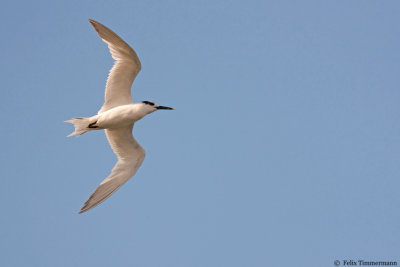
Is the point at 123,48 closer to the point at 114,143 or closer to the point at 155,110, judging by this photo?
the point at 155,110

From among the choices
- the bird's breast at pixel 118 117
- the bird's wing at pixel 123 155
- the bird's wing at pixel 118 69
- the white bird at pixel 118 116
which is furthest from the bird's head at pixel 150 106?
the bird's wing at pixel 123 155

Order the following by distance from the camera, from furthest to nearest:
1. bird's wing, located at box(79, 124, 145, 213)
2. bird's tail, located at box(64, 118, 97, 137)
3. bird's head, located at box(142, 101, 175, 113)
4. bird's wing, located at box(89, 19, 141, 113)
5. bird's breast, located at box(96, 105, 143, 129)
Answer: bird's wing, located at box(79, 124, 145, 213), bird's head, located at box(142, 101, 175, 113), bird's breast, located at box(96, 105, 143, 129), bird's tail, located at box(64, 118, 97, 137), bird's wing, located at box(89, 19, 141, 113)

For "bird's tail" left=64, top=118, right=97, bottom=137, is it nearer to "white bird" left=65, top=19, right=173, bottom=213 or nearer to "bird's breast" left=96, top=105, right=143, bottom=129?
"white bird" left=65, top=19, right=173, bottom=213

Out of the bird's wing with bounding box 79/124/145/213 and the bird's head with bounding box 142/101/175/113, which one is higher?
the bird's head with bounding box 142/101/175/113

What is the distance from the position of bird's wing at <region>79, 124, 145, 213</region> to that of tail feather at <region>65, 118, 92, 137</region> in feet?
3.91

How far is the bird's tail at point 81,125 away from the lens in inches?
496

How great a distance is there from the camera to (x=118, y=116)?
42.0 feet

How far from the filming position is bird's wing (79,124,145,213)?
1358 cm

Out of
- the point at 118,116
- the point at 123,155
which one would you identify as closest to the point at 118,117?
the point at 118,116

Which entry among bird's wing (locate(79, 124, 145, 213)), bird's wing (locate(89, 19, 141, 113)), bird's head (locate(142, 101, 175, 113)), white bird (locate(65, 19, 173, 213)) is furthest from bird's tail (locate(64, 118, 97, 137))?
bird's head (locate(142, 101, 175, 113))

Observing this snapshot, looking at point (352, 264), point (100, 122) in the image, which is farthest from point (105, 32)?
point (352, 264)

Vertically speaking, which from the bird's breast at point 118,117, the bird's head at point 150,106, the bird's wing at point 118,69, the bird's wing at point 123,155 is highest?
the bird's wing at point 118,69

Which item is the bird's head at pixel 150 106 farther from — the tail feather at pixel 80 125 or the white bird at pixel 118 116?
the tail feather at pixel 80 125

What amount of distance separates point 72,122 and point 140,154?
7.32ft
